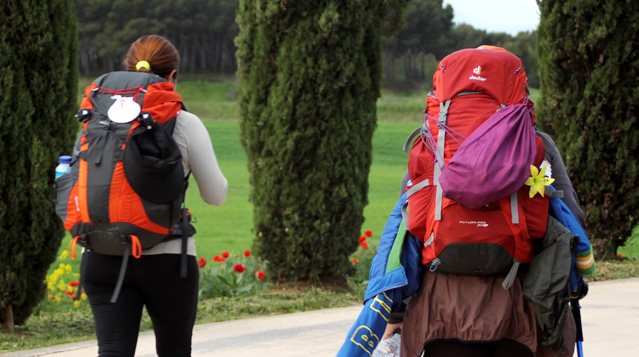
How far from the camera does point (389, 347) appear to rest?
301 centimetres

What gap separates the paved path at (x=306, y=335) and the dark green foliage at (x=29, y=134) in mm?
810

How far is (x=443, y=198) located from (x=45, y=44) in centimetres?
450

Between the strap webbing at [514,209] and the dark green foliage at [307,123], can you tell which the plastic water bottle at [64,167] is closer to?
the strap webbing at [514,209]

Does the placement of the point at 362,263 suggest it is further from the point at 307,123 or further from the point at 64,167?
the point at 64,167

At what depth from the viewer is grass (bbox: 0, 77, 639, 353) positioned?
6.92 metres

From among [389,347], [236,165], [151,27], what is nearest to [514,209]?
[389,347]

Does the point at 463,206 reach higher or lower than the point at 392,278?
higher

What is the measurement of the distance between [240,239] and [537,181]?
1286 cm

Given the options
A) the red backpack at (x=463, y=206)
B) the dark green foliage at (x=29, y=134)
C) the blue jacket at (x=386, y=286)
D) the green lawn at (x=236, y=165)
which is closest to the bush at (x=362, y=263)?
the green lawn at (x=236, y=165)

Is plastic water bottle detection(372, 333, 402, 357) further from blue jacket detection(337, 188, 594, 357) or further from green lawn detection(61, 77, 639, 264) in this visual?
green lawn detection(61, 77, 639, 264)

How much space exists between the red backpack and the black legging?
0.99 meters

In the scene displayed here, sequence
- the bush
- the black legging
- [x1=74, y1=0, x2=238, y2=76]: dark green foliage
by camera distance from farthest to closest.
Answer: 1. [x1=74, y1=0, x2=238, y2=76]: dark green foliage
2. the bush
3. the black legging

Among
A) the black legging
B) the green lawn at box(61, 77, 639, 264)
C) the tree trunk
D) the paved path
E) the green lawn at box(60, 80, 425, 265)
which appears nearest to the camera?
the black legging

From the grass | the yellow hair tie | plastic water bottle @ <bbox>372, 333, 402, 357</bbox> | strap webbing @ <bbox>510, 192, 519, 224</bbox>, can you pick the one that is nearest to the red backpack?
strap webbing @ <bbox>510, 192, 519, 224</bbox>
